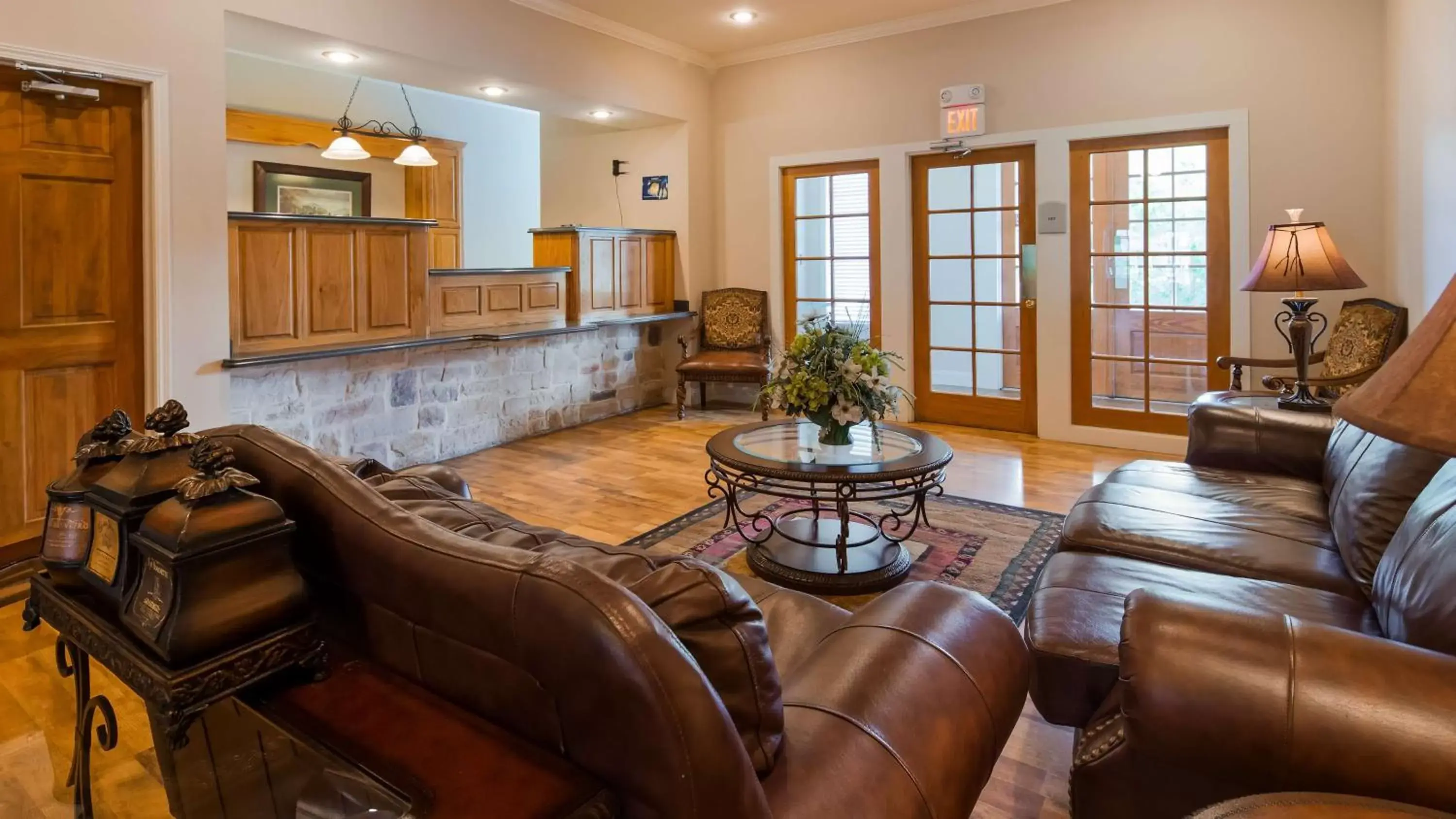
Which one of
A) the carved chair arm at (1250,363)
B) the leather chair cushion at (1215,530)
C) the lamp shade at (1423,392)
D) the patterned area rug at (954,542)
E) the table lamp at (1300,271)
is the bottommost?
the patterned area rug at (954,542)

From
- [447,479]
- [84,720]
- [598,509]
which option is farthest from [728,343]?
[84,720]

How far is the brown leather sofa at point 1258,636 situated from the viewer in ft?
3.51

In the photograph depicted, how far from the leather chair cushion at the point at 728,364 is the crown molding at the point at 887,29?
2.39 metres

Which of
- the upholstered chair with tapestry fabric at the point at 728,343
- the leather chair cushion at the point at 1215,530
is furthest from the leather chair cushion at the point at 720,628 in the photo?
the upholstered chair with tapestry fabric at the point at 728,343

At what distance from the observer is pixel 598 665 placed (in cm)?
79

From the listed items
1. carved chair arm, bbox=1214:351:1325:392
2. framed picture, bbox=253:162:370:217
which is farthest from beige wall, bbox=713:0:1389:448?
framed picture, bbox=253:162:370:217

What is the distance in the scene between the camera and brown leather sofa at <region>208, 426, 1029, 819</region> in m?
0.80

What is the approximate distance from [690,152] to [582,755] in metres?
6.31

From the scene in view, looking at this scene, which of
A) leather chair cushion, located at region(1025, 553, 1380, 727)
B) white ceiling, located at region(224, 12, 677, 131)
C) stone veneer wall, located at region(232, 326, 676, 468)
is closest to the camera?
leather chair cushion, located at region(1025, 553, 1380, 727)

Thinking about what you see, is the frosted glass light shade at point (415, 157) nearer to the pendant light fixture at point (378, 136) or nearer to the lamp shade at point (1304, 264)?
the pendant light fixture at point (378, 136)

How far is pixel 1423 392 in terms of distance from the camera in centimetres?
78

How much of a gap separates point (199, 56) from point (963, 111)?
4503mm

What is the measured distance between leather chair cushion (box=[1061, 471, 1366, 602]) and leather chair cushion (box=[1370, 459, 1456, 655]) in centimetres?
23

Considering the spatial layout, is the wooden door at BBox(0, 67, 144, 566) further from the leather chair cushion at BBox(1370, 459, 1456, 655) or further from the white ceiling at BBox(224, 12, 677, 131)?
the leather chair cushion at BBox(1370, 459, 1456, 655)
